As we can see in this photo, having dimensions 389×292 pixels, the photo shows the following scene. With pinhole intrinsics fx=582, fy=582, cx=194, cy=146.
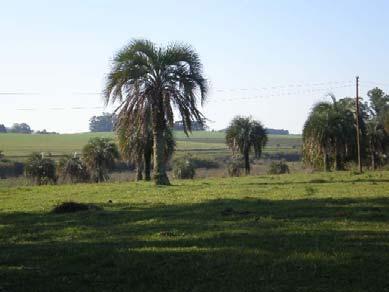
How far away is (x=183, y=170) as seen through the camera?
219ft

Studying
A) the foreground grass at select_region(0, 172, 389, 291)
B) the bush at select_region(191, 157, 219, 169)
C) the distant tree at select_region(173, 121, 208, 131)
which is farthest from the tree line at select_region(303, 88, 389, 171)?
the foreground grass at select_region(0, 172, 389, 291)

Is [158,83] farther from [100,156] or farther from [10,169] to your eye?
[10,169]

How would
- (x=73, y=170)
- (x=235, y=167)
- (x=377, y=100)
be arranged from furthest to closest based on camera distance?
(x=377, y=100) → (x=235, y=167) → (x=73, y=170)

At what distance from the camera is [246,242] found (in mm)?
11000

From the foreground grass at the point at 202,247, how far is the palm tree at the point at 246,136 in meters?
39.4

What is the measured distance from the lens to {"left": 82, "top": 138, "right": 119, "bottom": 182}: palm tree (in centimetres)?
5678

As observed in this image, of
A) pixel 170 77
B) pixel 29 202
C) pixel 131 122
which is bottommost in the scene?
pixel 29 202

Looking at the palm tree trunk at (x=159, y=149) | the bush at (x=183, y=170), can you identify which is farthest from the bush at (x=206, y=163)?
the palm tree trunk at (x=159, y=149)

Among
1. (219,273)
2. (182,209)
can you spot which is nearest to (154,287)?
(219,273)

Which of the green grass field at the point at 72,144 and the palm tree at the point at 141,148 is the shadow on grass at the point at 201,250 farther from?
the green grass field at the point at 72,144

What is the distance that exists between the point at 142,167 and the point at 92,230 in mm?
34531

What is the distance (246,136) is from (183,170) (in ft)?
37.9

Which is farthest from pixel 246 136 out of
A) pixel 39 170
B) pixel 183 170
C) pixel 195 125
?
pixel 195 125

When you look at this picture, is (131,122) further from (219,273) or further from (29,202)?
(219,273)
